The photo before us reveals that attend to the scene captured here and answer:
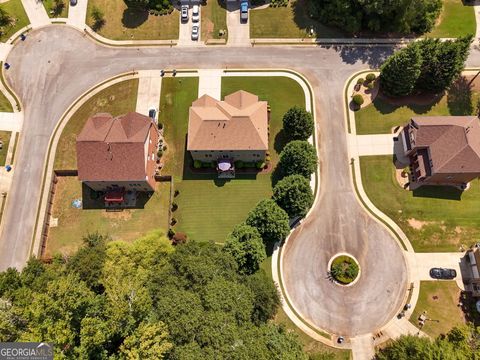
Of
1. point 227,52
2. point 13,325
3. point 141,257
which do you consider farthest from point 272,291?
point 227,52

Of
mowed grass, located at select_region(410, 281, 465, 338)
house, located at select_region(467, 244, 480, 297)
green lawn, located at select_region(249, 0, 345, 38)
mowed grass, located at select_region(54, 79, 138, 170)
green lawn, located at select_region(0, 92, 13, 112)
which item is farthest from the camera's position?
green lawn, located at select_region(249, 0, 345, 38)

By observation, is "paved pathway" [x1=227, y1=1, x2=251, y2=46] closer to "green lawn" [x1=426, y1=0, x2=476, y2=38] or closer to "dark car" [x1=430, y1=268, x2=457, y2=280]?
"green lawn" [x1=426, y1=0, x2=476, y2=38]

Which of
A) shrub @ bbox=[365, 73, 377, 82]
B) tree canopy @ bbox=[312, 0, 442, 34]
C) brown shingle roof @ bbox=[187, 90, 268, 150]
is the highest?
tree canopy @ bbox=[312, 0, 442, 34]

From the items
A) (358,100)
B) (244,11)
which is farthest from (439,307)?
(244,11)

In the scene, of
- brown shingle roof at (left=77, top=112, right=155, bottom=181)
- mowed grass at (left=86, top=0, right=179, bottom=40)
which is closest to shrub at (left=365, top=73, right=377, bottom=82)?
mowed grass at (left=86, top=0, right=179, bottom=40)

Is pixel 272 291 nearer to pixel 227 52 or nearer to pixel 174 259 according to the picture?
pixel 174 259

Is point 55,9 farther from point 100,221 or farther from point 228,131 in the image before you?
point 228,131

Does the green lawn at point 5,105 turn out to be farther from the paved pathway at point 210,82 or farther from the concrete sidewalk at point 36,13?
the paved pathway at point 210,82
